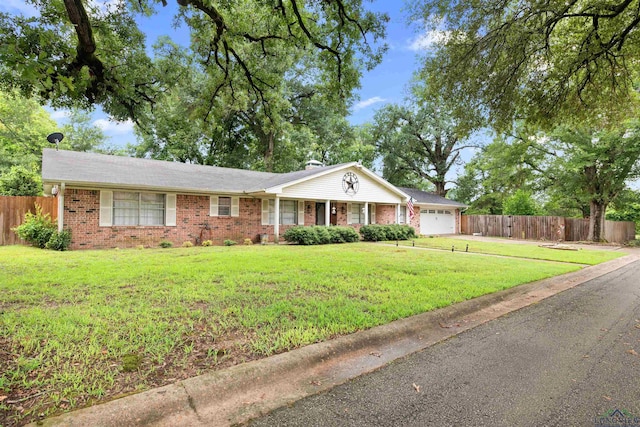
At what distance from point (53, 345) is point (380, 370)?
3.12 meters

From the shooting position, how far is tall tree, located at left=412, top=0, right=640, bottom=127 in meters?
6.84

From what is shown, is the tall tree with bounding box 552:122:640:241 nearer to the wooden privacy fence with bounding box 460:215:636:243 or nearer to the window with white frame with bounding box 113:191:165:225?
the wooden privacy fence with bounding box 460:215:636:243

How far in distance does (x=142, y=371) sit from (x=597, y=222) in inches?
1020

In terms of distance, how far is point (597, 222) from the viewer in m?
20.4

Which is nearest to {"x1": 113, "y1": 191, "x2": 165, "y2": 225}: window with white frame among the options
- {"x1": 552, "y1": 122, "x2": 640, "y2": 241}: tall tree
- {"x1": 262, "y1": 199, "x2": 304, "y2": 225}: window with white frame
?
{"x1": 262, "y1": 199, "x2": 304, "y2": 225}: window with white frame

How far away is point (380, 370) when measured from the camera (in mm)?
2996

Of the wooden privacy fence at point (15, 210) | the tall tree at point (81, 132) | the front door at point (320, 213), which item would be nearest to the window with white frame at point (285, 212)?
the front door at point (320, 213)

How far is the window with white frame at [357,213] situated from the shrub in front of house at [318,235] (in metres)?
3.54

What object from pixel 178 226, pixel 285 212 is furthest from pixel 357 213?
pixel 178 226

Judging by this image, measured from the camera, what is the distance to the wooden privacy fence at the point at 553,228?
2112cm

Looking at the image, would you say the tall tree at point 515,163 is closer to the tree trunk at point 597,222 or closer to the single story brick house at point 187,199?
the tree trunk at point 597,222

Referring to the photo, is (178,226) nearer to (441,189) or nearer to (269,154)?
(269,154)

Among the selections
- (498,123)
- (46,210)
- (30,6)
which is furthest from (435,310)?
(46,210)

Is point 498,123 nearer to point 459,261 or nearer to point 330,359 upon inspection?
point 459,261
